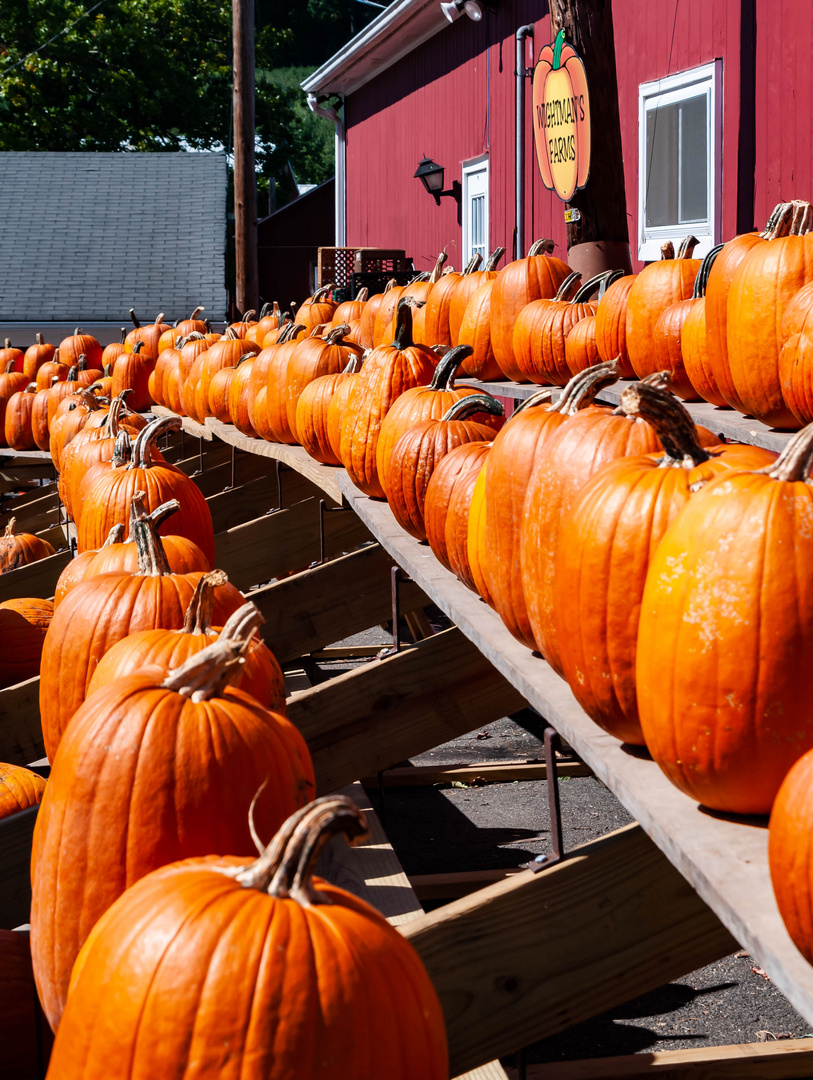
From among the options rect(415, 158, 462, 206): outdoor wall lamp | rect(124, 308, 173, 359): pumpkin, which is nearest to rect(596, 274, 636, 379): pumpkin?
rect(124, 308, 173, 359): pumpkin

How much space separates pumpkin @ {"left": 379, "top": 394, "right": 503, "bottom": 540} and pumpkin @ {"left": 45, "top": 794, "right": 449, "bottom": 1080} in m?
1.86

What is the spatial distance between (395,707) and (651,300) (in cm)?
146

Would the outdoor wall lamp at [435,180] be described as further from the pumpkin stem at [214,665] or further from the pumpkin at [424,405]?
the pumpkin stem at [214,665]

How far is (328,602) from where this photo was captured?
4.05m

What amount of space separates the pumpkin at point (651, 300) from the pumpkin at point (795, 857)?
7.75 ft

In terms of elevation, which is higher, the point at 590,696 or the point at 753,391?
the point at 753,391

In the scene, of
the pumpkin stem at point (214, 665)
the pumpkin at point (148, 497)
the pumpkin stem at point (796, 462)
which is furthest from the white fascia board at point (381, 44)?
the pumpkin stem at point (796, 462)

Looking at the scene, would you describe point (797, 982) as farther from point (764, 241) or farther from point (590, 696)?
point (764, 241)

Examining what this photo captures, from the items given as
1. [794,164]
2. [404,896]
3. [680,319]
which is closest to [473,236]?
[794,164]

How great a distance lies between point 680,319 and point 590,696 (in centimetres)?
185

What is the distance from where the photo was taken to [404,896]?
2.66 metres

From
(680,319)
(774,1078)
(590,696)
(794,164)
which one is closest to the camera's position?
(590,696)

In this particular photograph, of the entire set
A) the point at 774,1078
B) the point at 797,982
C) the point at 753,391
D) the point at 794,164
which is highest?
the point at 794,164

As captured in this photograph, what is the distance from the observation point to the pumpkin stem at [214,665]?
163 cm
